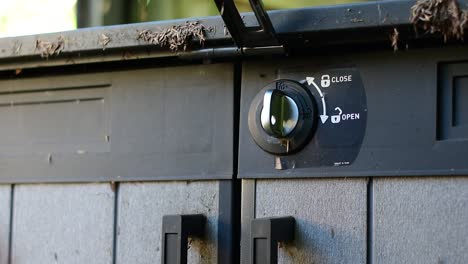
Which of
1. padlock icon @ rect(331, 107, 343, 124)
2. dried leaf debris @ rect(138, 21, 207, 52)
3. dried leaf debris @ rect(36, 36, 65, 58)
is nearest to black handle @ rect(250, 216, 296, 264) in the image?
padlock icon @ rect(331, 107, 343, 124)

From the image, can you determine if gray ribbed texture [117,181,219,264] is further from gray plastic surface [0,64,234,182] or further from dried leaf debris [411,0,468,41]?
dried leaf debris [411,0,468,41]

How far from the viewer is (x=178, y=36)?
115 centimetres

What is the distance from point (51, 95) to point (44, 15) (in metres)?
0.15

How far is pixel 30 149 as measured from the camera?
1.36 m

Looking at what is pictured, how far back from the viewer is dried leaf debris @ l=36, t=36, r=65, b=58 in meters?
1.25

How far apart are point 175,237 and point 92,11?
45 centimetres

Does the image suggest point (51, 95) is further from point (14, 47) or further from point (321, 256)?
point (321, 256)

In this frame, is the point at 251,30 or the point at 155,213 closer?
the point at 251,30

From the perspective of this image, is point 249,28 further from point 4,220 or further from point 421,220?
point 4,220

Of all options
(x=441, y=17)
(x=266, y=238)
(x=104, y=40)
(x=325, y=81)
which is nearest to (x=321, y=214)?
(x=266, y=238)

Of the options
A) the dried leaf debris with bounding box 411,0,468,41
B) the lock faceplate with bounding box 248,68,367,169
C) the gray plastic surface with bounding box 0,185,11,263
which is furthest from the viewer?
the gray plastic surface with bounding box 0,185,11,263

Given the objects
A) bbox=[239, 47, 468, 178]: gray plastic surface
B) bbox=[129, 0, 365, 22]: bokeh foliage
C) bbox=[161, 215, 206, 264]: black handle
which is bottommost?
bbox=[161, 215, 206, 264]: black handle

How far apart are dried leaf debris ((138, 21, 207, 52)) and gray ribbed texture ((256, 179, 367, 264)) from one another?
24 centimetres

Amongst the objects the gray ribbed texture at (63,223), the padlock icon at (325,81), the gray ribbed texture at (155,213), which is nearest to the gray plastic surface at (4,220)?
the gray ribbed texture at (63,223)
